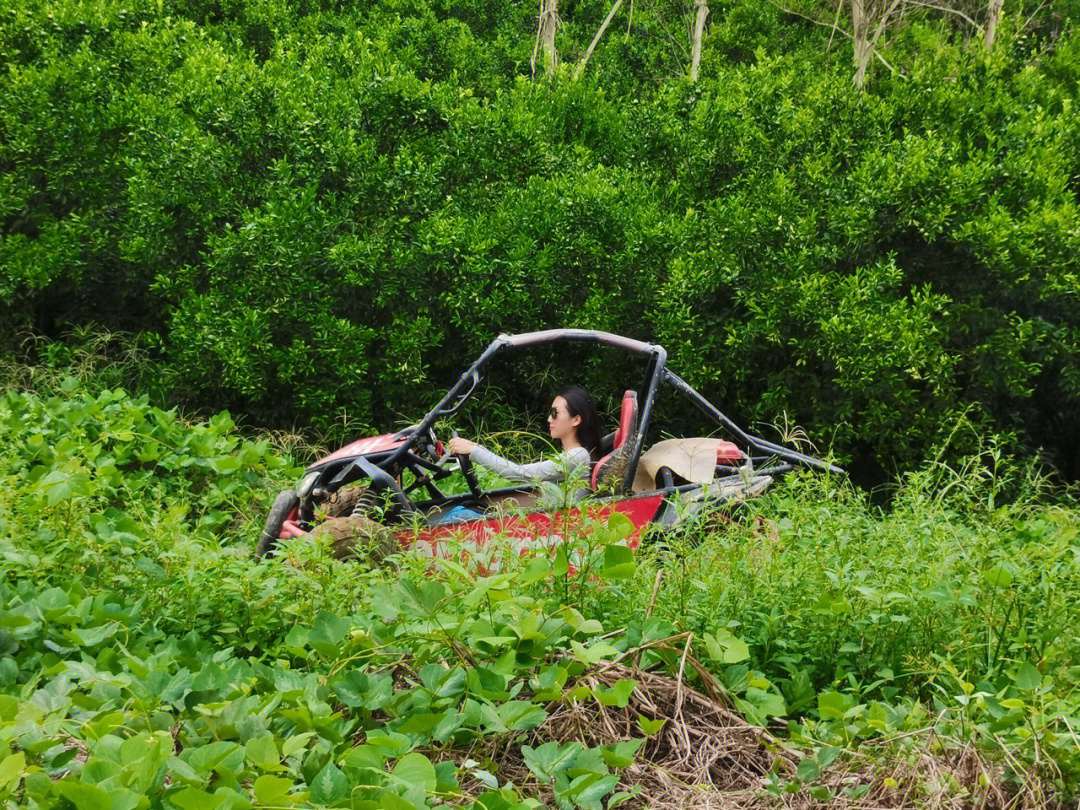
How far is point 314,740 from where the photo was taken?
2.75 m

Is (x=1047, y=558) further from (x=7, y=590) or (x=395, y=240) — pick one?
(x=395, y=240)

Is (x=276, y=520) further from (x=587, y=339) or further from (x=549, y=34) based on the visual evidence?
(x=549, y=34)

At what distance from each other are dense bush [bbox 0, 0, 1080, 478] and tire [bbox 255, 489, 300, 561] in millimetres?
2692

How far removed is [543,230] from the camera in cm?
811

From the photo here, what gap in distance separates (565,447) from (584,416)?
198mm

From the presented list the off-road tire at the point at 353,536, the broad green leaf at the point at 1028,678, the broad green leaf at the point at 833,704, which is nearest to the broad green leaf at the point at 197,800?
the broad green leaf at the point at 833,704

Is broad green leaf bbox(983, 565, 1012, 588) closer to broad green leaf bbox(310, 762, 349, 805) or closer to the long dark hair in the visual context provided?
broad green leaf bbox(310, 762, 349, 805)

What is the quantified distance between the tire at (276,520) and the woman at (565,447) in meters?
0.77

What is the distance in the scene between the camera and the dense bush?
760cm

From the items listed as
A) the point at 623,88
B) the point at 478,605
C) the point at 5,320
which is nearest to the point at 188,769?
the point at 478,605

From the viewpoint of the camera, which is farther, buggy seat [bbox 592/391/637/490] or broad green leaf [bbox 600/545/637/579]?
buggy seat [bbox 592/391/637/490]

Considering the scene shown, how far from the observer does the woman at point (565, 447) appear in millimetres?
5483

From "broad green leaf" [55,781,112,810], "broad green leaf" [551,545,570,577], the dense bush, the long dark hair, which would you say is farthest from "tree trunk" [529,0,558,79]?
"broad green leaf" [55,781,112,810]

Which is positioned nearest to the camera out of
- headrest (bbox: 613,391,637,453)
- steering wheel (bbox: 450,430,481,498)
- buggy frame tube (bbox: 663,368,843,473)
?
headrest (bbox: 613,391,637,453)
